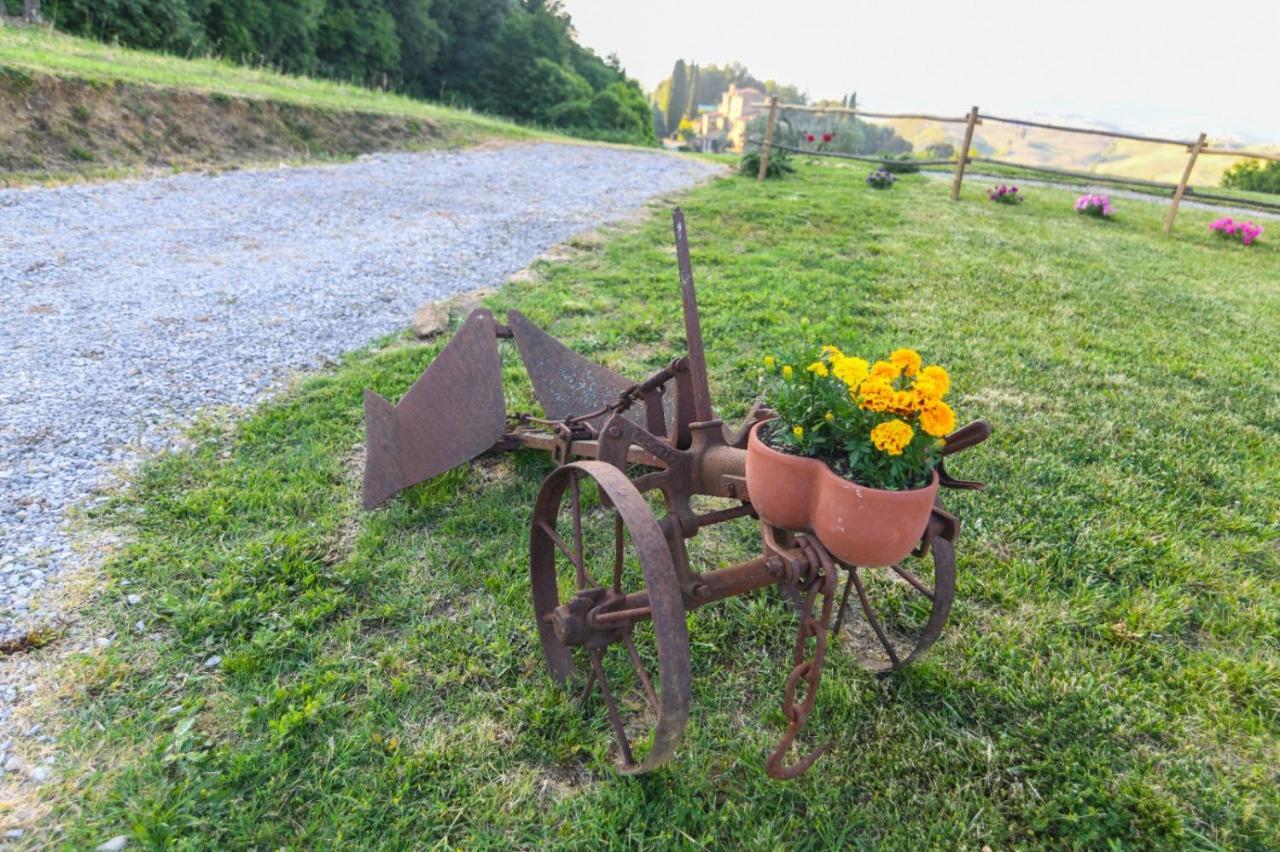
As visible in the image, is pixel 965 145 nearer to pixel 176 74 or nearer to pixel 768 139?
pixel 768 139

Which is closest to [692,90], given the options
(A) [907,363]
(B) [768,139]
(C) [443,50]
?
(C) [443,50]

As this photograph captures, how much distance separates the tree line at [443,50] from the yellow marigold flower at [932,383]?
31931 mm

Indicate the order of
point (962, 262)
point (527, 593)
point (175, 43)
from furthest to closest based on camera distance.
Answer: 1. point (175, 43)
2. point (962, 262)
3. point (527, 593)

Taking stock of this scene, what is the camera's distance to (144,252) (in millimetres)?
A: 6066

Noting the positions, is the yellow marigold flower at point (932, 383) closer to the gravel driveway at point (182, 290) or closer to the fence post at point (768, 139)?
the gravel driveway at point (182, 290)

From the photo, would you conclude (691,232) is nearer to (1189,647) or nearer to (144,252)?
(144,252)

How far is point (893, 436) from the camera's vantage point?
149cm

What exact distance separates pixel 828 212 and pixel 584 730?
32.0 ft

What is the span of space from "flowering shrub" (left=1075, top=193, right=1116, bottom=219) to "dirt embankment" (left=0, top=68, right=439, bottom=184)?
41.4 feet

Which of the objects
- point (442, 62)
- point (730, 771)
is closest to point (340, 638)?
point (730, 771)

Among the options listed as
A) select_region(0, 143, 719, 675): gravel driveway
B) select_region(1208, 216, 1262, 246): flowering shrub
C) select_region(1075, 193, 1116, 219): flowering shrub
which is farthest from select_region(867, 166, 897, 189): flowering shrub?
select_region(0, 143, 719, 675): gravel driveway

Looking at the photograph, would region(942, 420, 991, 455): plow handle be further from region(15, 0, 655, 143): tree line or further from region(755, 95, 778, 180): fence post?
region(15, 0, 655, 143): tree line

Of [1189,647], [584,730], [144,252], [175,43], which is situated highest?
[175,43]

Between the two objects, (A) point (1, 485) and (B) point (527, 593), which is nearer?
(B) point (527, 593)
